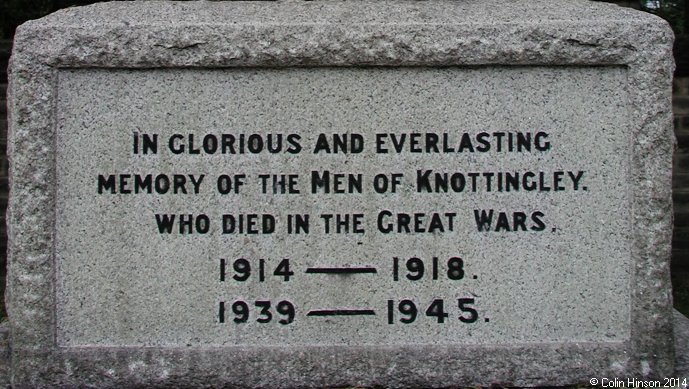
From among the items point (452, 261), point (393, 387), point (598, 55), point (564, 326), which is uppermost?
point (598, 55)

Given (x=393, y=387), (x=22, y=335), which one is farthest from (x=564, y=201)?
(x=22, y=335)

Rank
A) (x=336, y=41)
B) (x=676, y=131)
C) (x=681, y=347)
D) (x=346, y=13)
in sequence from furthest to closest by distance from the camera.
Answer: (x=676, y=131)
(x=681, y=347)
(x=346, y=13)
(x=336, y=41)

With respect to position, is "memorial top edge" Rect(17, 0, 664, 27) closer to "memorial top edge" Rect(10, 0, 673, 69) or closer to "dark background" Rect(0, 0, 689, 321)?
"memorial top edge" Rect(10, 0, 673, 69)

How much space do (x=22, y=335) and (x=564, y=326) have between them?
1.88 meters

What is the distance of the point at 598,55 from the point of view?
118 inches

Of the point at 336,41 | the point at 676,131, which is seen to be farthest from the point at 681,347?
the point at 676,131

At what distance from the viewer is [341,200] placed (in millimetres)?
3025

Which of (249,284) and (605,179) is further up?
(605,179)

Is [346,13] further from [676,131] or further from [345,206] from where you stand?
[676,131]

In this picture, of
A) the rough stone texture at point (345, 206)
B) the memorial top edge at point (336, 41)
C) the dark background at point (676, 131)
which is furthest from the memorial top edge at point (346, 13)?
the dark background at point (676, 131)

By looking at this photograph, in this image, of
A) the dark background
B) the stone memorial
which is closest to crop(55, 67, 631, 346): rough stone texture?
the stone memorial

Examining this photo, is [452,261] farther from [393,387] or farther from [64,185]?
[64,185]

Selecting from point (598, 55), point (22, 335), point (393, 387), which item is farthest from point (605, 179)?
point (22, 335)

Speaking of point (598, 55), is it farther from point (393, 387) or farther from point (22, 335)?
point (22, 335)
